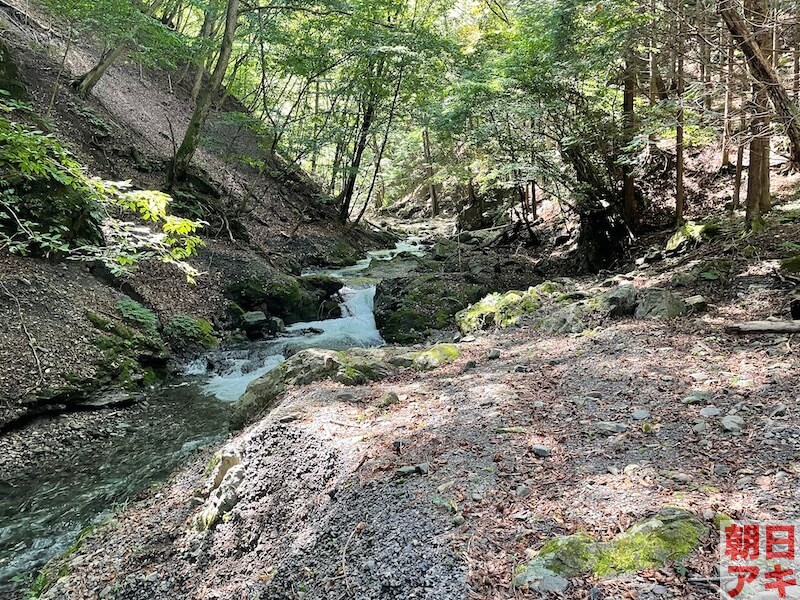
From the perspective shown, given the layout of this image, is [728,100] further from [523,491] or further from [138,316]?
[138,316]

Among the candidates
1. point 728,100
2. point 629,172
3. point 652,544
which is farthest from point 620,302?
point 629,172

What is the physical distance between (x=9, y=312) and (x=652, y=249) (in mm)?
12274

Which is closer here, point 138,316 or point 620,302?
point 620,302

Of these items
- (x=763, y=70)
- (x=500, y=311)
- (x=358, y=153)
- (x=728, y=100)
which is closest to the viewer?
(x=763, y=70)

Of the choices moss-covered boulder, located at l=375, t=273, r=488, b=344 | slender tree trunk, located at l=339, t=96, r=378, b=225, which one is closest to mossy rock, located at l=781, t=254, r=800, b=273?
moss-covered boulder, located at l=375, t=273, r=488, b=344

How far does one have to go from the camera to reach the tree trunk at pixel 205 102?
1177 cm

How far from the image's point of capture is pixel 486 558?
8.00 feet

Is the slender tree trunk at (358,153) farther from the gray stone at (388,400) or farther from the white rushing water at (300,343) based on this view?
the gray stone at (388,400)

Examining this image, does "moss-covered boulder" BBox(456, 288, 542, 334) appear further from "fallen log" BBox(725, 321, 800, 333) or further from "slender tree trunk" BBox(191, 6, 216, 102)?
"slender tree trunk" BBox(191, 6, 216, 102)

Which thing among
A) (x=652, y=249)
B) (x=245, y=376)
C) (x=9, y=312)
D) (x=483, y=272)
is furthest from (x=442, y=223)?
(x=9, y=312)

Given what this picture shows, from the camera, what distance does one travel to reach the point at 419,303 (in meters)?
11.6

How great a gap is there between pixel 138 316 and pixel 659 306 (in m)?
8.75

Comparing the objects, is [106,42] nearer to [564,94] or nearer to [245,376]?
[245,376]
